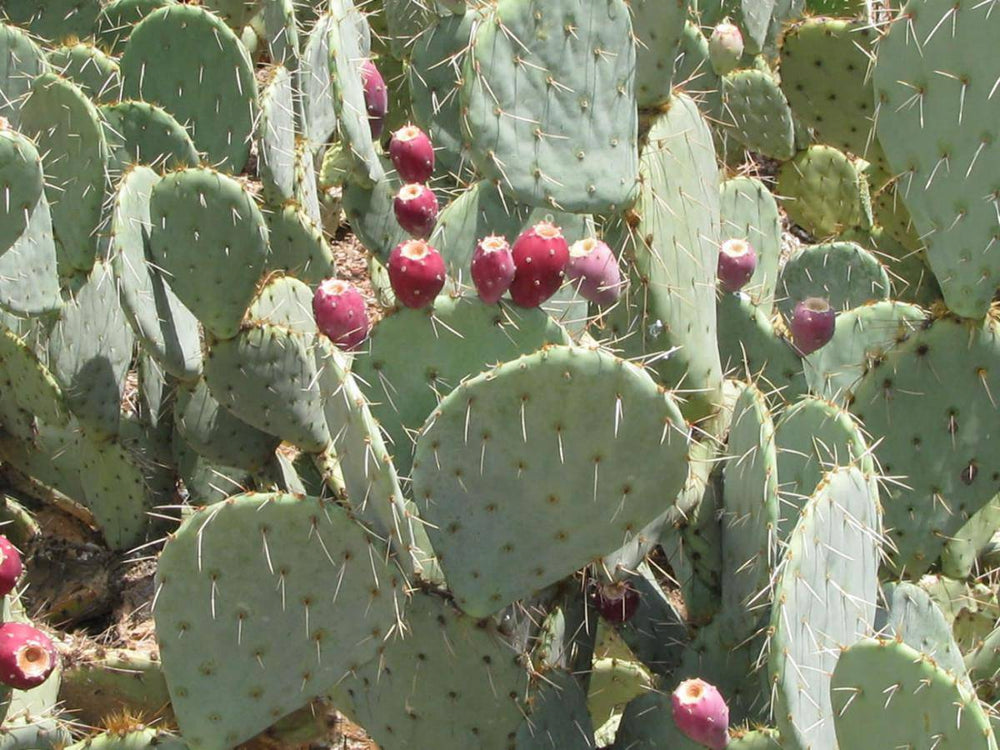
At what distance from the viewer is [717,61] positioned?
3.49 meters

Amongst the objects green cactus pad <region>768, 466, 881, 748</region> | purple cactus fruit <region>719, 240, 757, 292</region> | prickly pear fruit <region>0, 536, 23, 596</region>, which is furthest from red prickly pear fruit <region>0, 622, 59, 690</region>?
purple cactus fruit <region>719, 240, 757, 292</region>

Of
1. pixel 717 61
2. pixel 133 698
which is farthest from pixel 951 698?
pixel 717 61

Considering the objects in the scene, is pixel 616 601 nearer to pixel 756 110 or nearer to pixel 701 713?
pixel 701 713

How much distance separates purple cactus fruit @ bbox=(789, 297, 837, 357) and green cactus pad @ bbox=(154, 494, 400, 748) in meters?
0.80

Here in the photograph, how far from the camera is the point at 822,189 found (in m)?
3.99

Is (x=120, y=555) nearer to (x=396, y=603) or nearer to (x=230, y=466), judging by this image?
(x=230, y=466)

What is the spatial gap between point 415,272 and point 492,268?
0.36 ft

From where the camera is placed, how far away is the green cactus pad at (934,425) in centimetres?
213

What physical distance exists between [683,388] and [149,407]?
1321 mm

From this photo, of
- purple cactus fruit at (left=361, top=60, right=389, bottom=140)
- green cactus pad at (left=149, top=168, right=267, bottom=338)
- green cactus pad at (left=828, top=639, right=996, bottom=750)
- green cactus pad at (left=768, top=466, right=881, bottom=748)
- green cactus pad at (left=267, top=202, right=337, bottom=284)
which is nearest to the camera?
green cactus pad at (left=828, top=639, right=996, bottom=750)

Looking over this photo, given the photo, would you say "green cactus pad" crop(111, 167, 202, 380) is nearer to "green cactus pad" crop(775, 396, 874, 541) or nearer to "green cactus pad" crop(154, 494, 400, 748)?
"green cactus pad" crop(154, 494, 400, 748)

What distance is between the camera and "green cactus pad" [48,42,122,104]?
3166mm

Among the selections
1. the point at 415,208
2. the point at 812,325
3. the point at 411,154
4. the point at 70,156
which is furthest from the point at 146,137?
the point at 812,325

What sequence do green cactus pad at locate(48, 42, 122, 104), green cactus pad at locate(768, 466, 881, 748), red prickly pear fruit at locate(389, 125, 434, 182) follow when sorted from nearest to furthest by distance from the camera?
green cactus pad at locate(768, 466, 881, 748), red prickly pear fruit at locate(389, 125, 434, 182), green cactus pad at locate(48, 42, 122, 104)
